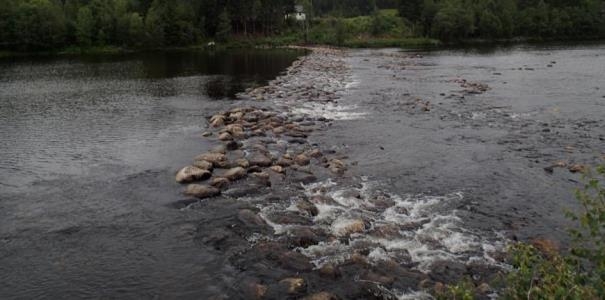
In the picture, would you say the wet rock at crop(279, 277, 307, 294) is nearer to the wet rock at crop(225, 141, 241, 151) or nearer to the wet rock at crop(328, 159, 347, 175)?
the wet rock at crop(328, 159, 347, 175)

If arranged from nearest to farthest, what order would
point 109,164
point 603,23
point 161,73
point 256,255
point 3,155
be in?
point 256,255, point 109,164, point 3,155, point 161,73, point 603,23

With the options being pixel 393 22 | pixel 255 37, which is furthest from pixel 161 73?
pixel 393 22

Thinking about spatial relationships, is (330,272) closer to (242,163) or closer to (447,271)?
(447,271)

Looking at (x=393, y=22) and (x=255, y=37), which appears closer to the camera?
(x=255, y=37)

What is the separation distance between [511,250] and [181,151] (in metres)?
26.2

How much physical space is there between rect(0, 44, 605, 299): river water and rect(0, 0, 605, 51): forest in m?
72.6

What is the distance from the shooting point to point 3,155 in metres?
31.3

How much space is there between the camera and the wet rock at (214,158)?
91.4 feet

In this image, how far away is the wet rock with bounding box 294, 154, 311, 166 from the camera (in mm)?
28047

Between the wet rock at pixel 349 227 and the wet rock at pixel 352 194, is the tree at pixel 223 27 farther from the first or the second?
the wet rock at pixel 349 227

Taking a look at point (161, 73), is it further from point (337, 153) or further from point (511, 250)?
point (511, 250)

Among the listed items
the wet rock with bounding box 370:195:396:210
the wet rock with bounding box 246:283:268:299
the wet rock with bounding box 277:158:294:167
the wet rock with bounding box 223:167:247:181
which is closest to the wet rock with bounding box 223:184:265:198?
the wet rock with bounding box 223:167:247:181

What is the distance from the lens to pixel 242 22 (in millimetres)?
144750

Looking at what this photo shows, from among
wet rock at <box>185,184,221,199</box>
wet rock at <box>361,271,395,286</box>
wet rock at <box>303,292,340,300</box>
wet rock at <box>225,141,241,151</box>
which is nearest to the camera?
wet rock at <box>303,292,340,300</box>
